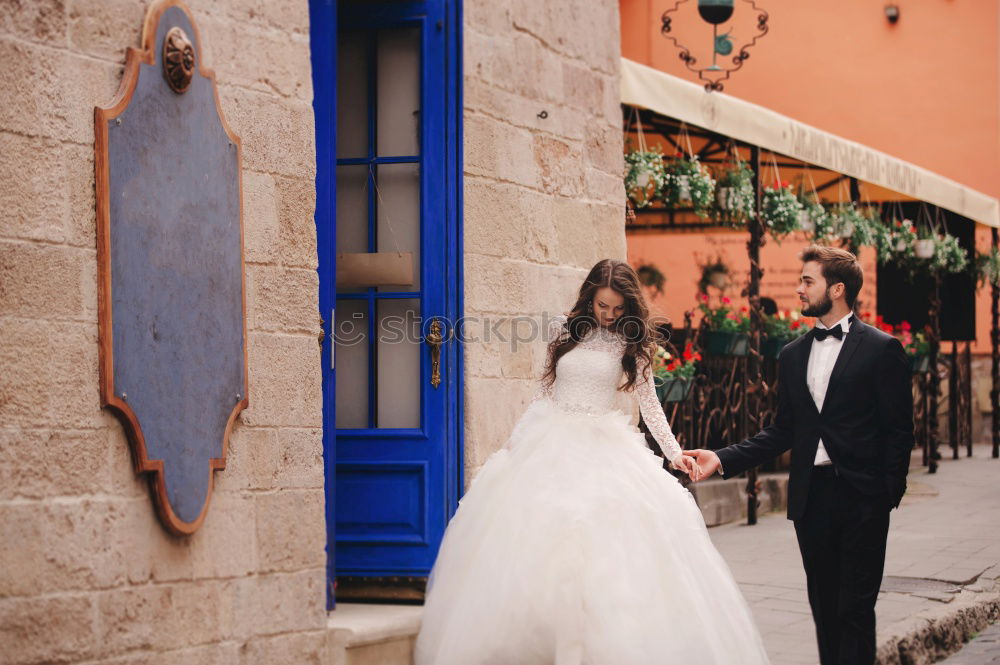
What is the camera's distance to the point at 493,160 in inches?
262

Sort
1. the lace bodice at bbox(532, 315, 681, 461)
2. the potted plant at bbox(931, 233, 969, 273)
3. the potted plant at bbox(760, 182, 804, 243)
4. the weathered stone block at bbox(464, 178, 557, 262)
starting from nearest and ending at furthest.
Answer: the lace bodice at bbox(532, 315, 681, 461) → the weathered stone block at bbox(464, 178, 557, 262) → the potted plant at bbox(760, 182, 804, 243) → the potted plant at bbox(931, 233, 969, 273)

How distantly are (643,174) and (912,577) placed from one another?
123 inches

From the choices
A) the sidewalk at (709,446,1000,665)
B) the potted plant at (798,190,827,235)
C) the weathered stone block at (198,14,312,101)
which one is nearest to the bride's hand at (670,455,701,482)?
the sidewalk at (709,446,1000,665)

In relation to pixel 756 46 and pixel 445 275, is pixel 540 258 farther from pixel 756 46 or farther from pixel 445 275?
pixel 756 46

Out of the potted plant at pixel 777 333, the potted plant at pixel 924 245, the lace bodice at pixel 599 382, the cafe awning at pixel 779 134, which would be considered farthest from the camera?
the potted plant at pixel 924 245

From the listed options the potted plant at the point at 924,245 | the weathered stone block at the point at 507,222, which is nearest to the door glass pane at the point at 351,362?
the weathered stone block at the point at 507,222

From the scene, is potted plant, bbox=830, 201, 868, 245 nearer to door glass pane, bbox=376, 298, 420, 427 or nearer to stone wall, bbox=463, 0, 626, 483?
stone wall, bbox=463, 0, 626, 483

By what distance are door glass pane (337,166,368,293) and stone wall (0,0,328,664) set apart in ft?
3.98

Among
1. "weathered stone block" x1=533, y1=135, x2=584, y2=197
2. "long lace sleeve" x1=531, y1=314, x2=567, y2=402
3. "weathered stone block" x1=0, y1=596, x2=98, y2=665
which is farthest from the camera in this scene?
"weathered stone block" x1=533, y1=135, x2=584, y2=197

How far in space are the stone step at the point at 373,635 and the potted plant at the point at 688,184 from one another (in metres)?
4.63

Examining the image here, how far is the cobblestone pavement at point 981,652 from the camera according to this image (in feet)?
→ 22.1

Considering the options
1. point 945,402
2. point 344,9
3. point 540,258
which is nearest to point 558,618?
point 540,258

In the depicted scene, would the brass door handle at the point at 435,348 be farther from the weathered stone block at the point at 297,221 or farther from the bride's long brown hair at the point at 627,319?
the weathered stone block at the point at 297,221

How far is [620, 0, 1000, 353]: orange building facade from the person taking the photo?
18453mm
